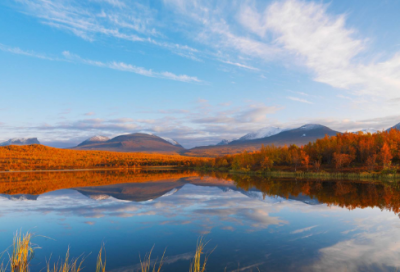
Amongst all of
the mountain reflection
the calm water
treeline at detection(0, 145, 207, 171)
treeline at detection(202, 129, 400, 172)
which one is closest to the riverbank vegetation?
treeline at detection(202, 129, 400, 172)

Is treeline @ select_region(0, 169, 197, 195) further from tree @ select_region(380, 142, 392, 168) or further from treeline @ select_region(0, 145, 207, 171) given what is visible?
tree @ select_region(380, 142, 392, 168)

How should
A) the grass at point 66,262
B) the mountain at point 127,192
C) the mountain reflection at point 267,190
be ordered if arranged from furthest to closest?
1. the mountain at point 127,192
2. the mountain reflection at point 267,190
3. the grass at point 66,262

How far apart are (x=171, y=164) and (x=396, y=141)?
360ft

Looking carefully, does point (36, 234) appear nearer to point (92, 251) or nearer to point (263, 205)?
point (92, 251)

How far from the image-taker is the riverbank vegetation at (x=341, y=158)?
56.1 m

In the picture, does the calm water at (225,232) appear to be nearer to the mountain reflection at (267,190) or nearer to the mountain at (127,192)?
the mountain reflection at (267,190)

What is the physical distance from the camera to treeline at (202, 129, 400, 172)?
192 feet

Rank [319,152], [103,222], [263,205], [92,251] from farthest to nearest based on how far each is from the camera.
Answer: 1. [319,152]
2. [263,205]
3. [103,222]
4. [92,251]

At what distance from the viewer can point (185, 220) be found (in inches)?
623

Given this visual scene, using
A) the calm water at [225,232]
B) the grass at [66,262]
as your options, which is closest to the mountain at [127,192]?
the calm water at [225,232]

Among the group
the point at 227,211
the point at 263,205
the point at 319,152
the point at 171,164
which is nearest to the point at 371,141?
the point at 319,152

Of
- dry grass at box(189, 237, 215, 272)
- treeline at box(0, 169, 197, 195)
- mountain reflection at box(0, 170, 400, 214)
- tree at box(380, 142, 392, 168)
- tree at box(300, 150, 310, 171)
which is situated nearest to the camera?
dry grass at box(189, 237, 215, 272)

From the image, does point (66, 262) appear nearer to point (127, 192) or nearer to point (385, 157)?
point (127, 192)

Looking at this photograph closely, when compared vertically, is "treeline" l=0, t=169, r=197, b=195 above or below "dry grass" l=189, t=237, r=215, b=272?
below
